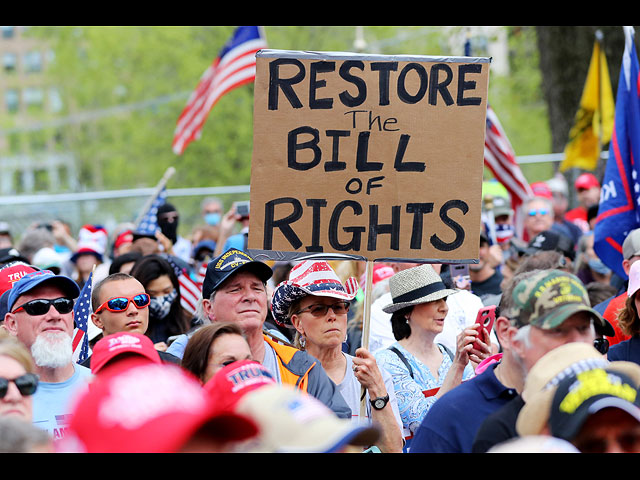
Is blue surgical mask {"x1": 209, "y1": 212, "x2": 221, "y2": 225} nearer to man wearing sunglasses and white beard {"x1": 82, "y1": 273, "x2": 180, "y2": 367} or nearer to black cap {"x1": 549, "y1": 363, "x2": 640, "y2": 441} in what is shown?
man wearing sunglasses and white beard {"x1": 82, "y1": 273, "x2": 180, "y2": 367}

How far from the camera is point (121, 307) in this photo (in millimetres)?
6254

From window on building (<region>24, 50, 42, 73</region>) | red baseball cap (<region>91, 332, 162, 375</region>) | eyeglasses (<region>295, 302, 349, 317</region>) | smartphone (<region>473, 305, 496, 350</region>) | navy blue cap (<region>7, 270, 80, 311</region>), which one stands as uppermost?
window on building (<region>24, 50, 42, 73</region>)

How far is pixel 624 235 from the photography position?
808cm

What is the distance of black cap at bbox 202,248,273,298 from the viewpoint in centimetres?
586

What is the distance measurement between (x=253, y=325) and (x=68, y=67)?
33.0 metres

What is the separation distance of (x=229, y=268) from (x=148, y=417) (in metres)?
3.49

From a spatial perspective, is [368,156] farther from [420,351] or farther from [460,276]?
[460,276]

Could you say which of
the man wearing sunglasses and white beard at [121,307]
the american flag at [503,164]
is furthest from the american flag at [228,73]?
the man wearing sunglasses and white beard at [121,307]

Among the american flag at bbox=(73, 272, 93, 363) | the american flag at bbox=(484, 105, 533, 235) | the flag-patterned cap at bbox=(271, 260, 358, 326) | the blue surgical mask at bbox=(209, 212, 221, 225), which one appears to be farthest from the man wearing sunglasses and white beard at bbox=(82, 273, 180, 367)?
the blue surgical mask at bbox=(209, 212, 221, 225)

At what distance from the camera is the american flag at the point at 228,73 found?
44.1ft

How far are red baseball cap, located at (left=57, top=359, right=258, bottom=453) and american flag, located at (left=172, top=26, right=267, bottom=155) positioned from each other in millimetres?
10928

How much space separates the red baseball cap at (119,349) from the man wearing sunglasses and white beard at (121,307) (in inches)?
66.2

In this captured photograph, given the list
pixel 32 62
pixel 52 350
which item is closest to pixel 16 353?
pixel 52 350

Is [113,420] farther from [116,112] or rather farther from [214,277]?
[116,112]
